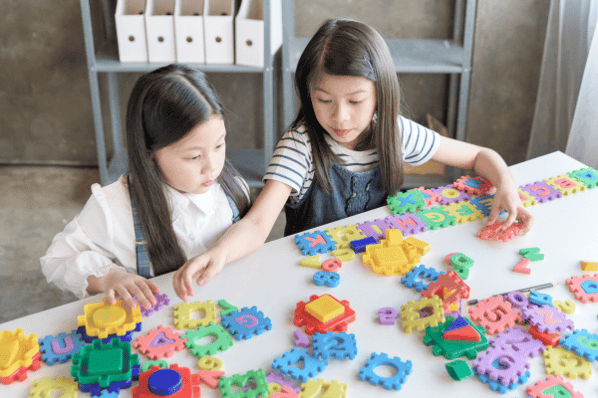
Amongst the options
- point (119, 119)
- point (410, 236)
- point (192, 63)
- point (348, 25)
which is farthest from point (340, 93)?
point (119, 119)

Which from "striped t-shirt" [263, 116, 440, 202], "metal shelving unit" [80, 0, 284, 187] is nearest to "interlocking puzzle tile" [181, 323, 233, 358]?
"striped t-shirt" [263, 116, 440, 202]

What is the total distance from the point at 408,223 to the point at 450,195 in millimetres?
172

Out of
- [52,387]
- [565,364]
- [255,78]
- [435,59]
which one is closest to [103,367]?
[52,387]

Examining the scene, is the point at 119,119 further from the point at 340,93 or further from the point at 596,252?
the point at 596,252

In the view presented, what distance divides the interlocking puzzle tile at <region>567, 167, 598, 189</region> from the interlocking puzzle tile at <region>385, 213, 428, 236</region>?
43 cm

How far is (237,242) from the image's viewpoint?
106cm

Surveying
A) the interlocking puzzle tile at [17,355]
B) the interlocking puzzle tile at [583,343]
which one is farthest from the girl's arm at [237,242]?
the interlocking puzzle tile at [583,343]

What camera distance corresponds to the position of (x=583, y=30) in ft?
6.75

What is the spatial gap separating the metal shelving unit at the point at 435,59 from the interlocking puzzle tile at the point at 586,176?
3.40 ft

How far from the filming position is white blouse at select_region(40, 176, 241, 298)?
1.06 meters

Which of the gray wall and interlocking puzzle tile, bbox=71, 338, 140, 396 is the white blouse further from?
the gray wall

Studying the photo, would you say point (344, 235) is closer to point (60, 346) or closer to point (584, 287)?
point (584, 287)

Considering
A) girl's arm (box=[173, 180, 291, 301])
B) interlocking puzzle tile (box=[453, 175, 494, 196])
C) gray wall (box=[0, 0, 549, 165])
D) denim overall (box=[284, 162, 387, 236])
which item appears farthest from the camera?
gray wall (box=[0, 0, 549, 165])

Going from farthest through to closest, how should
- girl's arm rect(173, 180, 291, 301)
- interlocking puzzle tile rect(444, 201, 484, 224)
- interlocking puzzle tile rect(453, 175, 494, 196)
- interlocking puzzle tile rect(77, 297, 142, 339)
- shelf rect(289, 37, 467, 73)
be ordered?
shelf rect(289, 37, 467, 73), interlocking puzzle tile rect(453, 175, 494, 196), interlocking puzzle tile rect(444, 201, 484, 224), girl's arm rect(173, 180, 291, 301), interlocking puzzle tile rect(77, 297, 142, 339)
